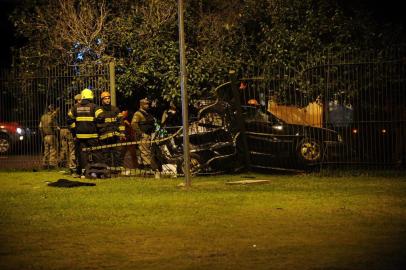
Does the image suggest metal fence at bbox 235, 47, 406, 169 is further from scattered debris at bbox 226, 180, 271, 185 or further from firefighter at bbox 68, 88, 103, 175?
firefighter at bbox 68, 88, 103, 175

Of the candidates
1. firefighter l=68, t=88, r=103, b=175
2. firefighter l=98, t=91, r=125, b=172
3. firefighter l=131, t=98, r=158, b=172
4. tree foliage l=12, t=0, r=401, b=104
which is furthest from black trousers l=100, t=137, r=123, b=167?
tree foliage l=12, t=0, r=401, b=104

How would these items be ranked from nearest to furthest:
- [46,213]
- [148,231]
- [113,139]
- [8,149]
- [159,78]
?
[148,231], [46,213], [113,139], [159,78], [8,149]

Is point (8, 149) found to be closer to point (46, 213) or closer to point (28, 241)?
point (46, 213)

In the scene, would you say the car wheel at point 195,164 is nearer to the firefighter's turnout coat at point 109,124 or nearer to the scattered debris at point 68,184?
the firefighter's turnout coat at point 109,124

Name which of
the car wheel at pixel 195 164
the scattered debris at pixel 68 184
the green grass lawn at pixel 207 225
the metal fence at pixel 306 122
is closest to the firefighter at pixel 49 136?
the metal fence at pixel 306 122

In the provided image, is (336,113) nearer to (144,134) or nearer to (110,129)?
(144,134)

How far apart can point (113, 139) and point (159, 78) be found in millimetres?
4229

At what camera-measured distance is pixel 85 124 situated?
1491 cm

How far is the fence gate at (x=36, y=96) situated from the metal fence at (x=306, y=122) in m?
3.22

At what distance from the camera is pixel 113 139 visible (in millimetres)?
15508

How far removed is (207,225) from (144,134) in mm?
6787

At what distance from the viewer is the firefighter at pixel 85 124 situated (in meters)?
14.9

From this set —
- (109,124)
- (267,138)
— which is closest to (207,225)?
(109,124)

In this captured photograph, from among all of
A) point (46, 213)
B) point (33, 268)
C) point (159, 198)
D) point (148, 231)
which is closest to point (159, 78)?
point (159, 198)
